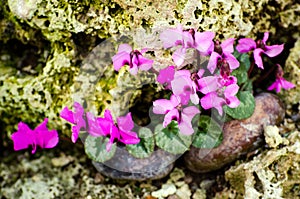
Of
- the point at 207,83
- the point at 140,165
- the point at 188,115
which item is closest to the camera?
the point at 207,83

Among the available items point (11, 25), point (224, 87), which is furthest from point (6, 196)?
point (224, 87)

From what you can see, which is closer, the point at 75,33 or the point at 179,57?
the point at 179,57

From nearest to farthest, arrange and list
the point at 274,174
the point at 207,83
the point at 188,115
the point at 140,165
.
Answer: the point at 207,83
the point at 188,115
the point at 274,174
the point at 140,165

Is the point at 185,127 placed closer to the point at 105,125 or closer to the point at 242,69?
the point at 105,125

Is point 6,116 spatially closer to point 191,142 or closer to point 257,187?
point 191,142

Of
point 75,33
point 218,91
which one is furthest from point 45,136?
point 218,91

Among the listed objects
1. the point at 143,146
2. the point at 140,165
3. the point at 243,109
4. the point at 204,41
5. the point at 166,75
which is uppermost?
the point at 204,41
